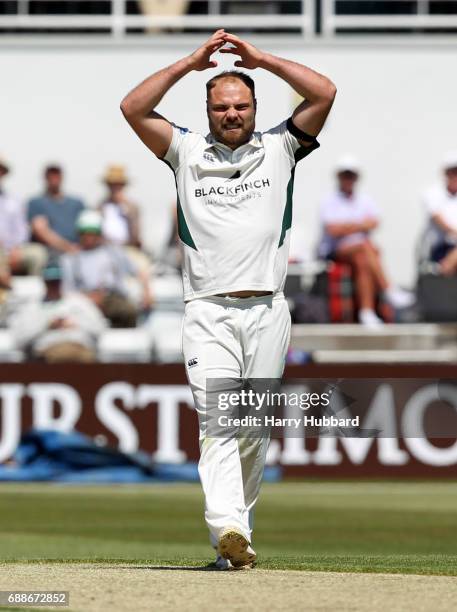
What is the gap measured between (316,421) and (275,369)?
34cm

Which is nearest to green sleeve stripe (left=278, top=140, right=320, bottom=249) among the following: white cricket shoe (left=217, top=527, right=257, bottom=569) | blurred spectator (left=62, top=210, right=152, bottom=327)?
white cricket shoe (left=217, top=527, right=257, bottom=569)

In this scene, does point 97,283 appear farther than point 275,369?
Yes

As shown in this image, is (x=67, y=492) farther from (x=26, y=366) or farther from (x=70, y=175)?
(x=70, y=175)

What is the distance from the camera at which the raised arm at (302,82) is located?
20.3 ft

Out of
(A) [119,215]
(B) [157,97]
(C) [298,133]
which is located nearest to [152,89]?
(B) [157,97]

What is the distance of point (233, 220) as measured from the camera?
6.21 metres

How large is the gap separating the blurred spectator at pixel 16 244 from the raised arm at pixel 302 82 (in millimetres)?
9769

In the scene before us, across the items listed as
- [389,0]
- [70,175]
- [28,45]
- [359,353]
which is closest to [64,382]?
[359,353]

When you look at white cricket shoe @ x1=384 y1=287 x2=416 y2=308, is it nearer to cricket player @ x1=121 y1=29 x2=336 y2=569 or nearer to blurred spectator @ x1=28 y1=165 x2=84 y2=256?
blurred spectator @ x1=28 y1=165 x2=84 y2=256

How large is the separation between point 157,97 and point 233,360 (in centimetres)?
112

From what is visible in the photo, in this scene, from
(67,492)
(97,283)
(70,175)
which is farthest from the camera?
(70,175)

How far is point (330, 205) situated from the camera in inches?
627

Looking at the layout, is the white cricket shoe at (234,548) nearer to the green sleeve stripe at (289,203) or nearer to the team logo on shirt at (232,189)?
the green sleeve stripe at (289,203)

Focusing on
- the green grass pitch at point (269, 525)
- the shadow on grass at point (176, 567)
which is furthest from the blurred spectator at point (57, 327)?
the shadow on grass at point (176, 567)
